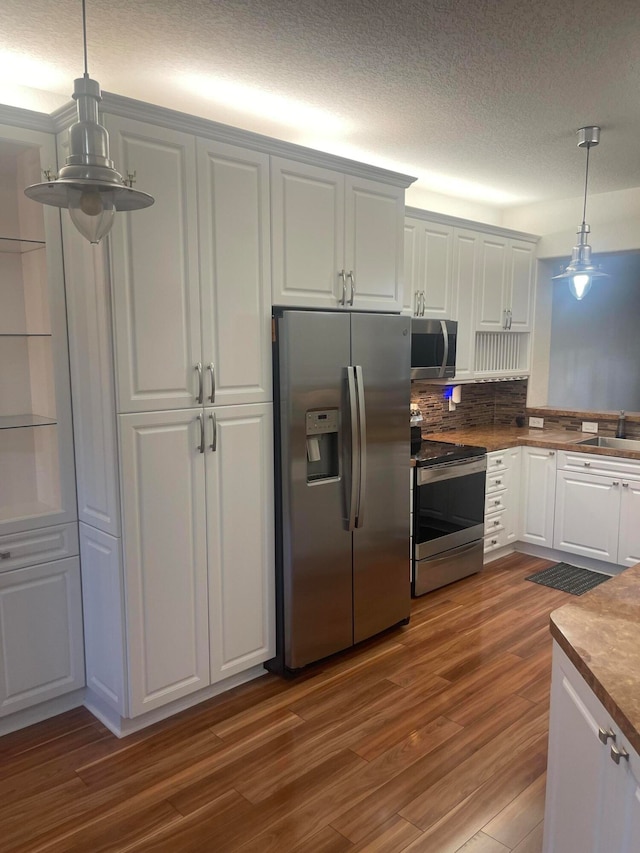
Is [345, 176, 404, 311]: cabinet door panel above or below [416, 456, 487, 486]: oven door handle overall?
above

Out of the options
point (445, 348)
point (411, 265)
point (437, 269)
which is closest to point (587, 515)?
point (445, 348)

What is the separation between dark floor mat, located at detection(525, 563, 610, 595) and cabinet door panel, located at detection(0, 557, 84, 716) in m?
3.02

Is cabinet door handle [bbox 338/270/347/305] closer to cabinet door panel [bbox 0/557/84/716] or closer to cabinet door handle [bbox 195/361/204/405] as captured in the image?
cabinet door handle [bbox 195/361/204/405]

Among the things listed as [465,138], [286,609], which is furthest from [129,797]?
[465,138]

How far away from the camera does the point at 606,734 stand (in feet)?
4.22

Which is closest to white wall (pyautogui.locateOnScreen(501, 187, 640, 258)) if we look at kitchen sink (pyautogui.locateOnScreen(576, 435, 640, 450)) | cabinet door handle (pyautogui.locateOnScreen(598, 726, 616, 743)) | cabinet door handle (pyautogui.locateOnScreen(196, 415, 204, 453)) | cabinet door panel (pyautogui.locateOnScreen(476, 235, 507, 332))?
cabinet door panel (pyautogui.locateOnScreen(476, 235, 507, 332))

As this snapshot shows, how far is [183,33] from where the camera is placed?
7.20 ft

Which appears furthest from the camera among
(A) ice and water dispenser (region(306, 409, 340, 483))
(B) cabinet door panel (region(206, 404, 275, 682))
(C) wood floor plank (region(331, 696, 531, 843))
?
(A) ice and water dispenser (region(306, 409, 340, 483))

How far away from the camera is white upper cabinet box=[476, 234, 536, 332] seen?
4.61 meters

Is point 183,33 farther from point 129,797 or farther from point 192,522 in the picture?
point 129,797

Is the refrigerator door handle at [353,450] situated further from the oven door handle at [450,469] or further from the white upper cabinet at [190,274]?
the oven door handle at [450,469]

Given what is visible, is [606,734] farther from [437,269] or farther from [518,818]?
[437,269]

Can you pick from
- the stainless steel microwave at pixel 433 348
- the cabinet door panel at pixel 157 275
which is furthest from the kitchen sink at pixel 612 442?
the cabinet door panel at pixel 157 275

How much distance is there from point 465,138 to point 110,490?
267 centimetres
